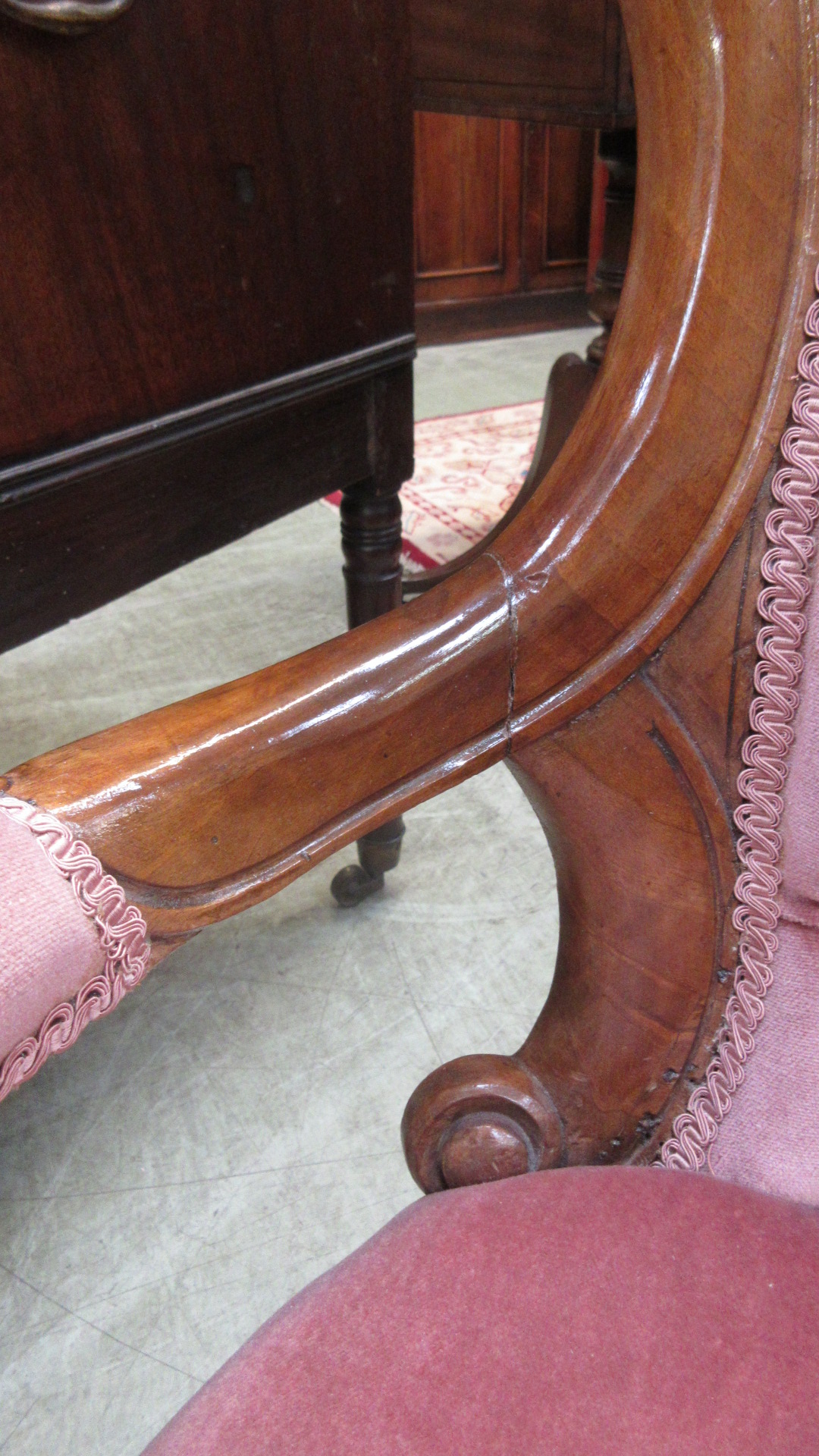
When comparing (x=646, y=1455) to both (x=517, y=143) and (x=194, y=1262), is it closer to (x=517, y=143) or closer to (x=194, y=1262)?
(x=194, y=1262)

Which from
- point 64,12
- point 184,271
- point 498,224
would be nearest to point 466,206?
point 498,224

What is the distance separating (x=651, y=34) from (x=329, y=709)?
0.28m

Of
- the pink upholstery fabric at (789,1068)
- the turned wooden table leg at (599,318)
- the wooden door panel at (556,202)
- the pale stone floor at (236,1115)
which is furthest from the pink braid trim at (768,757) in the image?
the wooden door panel at (556,202)

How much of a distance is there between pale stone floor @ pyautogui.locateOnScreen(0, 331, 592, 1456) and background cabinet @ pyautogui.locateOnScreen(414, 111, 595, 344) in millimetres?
3108

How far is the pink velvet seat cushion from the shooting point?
0.33 meters

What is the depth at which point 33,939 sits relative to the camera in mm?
295

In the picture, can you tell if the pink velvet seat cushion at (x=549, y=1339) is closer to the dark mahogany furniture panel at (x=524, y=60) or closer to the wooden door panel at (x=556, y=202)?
the dark mahogany furniture panel at (x=524, y=60)

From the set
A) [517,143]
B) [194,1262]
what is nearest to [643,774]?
[194,1262]

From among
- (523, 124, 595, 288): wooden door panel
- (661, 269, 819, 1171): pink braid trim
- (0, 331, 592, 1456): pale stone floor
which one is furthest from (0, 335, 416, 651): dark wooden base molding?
(523, 124, 595, 288): wooden door panel

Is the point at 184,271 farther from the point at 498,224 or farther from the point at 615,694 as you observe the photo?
the point at 498,224

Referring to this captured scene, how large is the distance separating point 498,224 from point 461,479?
202 cm

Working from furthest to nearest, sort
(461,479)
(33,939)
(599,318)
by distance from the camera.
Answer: (461,479), (599,318), (33,939)

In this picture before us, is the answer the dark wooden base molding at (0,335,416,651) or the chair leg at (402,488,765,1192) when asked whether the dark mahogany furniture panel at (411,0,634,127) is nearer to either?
the dark wooden base molding at (0,335,416,651)

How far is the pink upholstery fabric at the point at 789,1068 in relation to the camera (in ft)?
1.35
